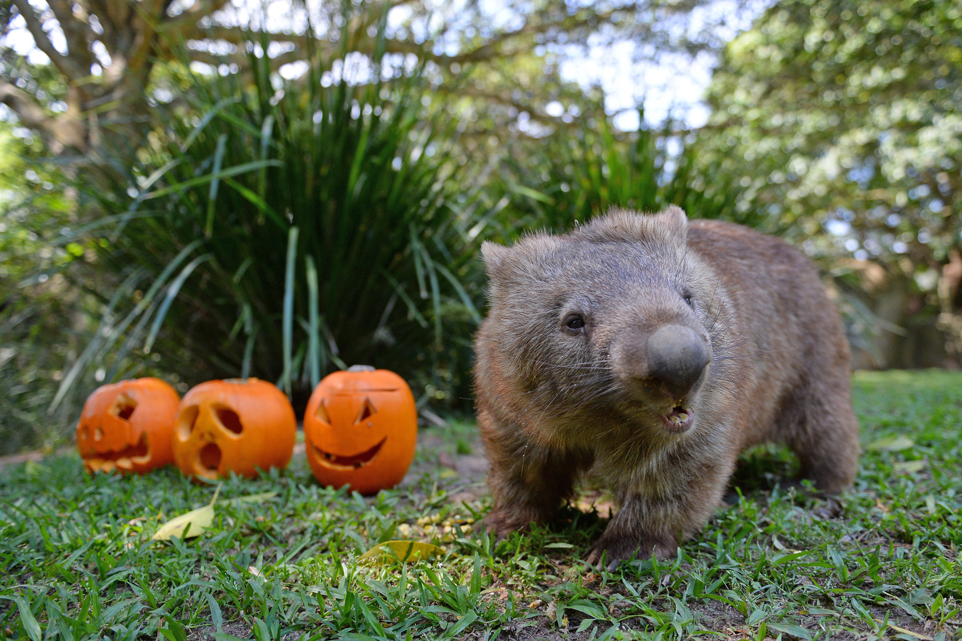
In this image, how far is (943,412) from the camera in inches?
155

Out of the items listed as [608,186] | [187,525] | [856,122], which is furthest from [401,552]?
[856,122]

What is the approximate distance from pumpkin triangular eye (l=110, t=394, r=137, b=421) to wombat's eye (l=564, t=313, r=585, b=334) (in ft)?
7.45

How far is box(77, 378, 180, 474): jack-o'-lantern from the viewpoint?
9.18 ft

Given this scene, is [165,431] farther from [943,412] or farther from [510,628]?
[943,412]

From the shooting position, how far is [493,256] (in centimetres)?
203

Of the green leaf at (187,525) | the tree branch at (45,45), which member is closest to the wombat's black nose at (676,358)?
the green leaf at (187,525)

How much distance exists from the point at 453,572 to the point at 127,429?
1.89 metres

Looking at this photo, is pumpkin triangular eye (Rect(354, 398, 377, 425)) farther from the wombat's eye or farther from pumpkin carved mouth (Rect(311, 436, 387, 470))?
the wombat's eye

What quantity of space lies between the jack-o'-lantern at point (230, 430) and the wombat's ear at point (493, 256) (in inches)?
54.1

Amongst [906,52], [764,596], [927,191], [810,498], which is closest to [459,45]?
[906,52]

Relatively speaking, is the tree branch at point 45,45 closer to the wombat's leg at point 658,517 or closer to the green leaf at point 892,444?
the wombat's leg at point 658,517

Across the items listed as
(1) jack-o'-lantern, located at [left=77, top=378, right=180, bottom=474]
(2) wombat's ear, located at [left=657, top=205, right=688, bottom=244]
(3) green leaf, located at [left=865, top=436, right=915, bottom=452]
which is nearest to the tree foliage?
(3) green leaf, located at [left=865, top=436, right=915, bottom=452]

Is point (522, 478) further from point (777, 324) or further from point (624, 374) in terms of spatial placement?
point (777, 324)

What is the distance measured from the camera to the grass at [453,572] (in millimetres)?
1481
